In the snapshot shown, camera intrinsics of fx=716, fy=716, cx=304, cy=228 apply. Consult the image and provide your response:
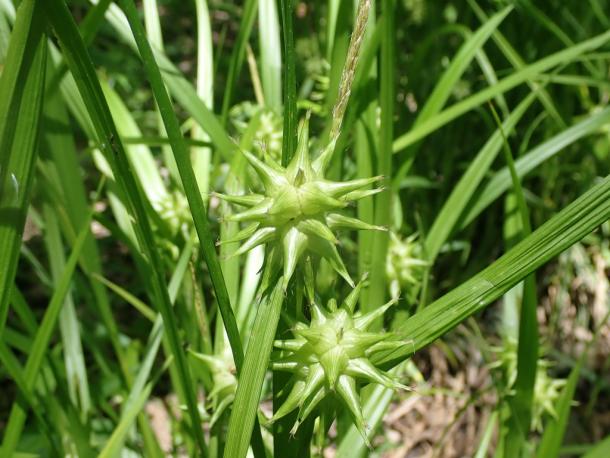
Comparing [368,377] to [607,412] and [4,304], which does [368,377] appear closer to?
[4,304]

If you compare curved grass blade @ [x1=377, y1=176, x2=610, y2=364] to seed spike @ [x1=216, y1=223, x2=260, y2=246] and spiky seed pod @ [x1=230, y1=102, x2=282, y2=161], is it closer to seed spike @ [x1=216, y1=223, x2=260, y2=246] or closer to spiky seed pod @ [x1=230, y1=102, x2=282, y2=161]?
seed spike @ [x1=216, y1=223, x2=260, y2=246]

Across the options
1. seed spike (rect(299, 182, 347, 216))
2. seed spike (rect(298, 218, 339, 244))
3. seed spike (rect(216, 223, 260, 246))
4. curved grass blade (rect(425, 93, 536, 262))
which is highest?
curved grass blade (rect(425, 93, 536, 262))

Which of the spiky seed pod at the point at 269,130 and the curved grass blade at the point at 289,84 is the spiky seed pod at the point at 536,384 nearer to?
the spiky seed pod at the point at 269,130

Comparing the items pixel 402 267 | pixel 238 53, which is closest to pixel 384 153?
pixel 402 267

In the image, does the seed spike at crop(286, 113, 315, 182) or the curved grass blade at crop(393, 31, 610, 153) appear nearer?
the seed spike at crop(286, 113, 315, 182)

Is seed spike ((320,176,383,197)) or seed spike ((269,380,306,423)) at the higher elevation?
seed spike ((320,176,383,197))

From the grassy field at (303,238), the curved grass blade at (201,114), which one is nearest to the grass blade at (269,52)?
the grassy field at (303,238)

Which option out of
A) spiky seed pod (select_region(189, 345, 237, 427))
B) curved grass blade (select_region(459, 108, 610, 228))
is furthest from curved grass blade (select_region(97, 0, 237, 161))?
curved grass blade (select_region(459, 108, 610, 228))
